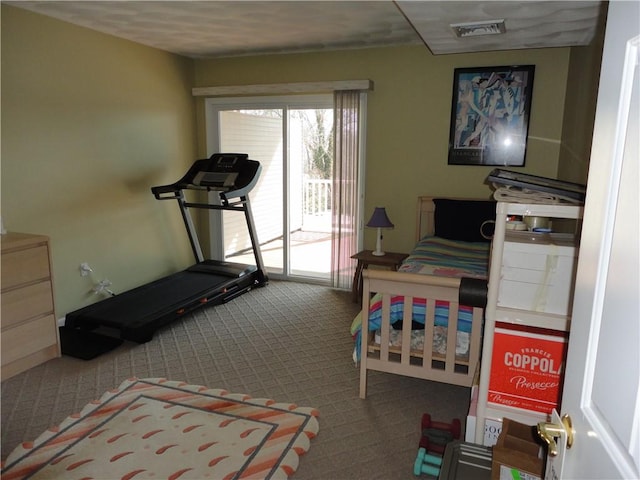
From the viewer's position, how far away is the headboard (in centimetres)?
407

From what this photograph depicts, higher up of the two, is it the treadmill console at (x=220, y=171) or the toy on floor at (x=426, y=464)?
the treadmill console at (x=220, y=171)

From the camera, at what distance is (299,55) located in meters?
4.75

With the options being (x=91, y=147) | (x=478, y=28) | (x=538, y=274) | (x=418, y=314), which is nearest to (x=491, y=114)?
(x=478, y=28)

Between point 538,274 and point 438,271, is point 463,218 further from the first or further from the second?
point 538,274

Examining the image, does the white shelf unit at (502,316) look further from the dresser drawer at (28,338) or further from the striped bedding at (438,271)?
the dresser drawer at (28,338)

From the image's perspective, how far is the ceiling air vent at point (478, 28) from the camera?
296 centimetres

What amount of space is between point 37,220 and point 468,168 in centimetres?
371

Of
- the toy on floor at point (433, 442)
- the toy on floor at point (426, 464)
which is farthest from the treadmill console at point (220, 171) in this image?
the toy on floor at point (426, 464)

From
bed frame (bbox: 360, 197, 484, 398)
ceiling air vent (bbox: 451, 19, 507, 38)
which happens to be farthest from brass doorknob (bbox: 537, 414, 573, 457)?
ceiling air vent (bbox: 451, 19, 507, 38)

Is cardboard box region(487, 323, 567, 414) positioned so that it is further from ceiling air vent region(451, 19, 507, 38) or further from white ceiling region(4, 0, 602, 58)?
ceiling air vent region(451, 19, 507, 38)

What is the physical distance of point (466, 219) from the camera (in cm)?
411

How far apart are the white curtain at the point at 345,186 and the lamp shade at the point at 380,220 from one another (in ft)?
1.36

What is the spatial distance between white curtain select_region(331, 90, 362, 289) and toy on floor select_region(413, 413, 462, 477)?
97.5 inches

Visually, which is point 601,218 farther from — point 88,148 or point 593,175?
point 88,148
